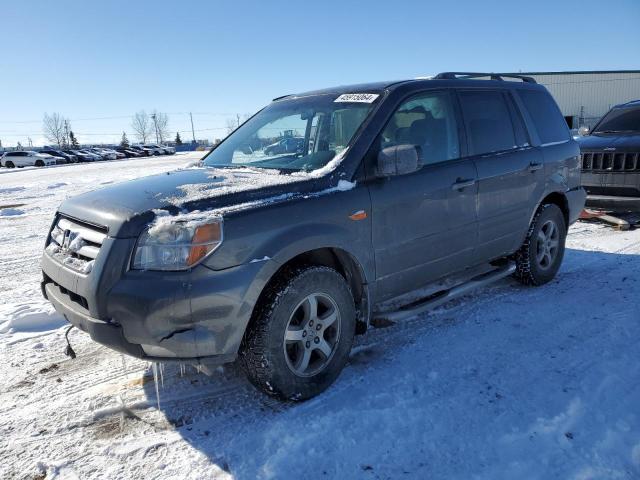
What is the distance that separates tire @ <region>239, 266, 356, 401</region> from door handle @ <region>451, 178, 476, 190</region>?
1.30m

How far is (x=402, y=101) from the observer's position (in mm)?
3613

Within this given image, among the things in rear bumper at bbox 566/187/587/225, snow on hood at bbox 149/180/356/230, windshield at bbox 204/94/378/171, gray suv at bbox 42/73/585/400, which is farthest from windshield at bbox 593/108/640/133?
snow on hood at bbox 149/180/356/230

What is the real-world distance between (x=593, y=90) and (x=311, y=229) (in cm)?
5731

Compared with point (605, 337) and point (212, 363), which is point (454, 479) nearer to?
point (212, 363)

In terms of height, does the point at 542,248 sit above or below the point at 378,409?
above

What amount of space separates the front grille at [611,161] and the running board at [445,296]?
3.80 m

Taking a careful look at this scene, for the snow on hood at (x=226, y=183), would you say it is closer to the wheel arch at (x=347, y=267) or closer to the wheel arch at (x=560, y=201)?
the wheel arch at (x=347, y=267)

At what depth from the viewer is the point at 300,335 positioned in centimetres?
301

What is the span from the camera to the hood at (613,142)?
7352 millimetres

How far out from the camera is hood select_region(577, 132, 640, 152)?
289 inches

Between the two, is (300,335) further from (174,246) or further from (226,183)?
(226,183)

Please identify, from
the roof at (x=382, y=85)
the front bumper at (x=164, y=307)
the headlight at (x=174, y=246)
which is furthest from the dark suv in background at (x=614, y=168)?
the headlight at (x=174, y=246)

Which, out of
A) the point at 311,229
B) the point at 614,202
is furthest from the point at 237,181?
the point at 614,202

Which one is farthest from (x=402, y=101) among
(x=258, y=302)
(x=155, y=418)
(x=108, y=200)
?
(x=155, y=418)
